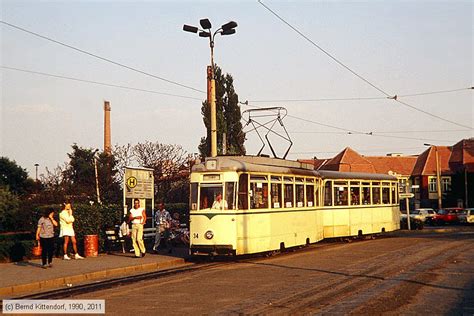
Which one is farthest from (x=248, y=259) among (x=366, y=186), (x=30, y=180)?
(x=30, y=180)

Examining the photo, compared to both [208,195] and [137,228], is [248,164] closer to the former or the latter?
[208,195]

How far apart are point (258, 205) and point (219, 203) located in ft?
4.56

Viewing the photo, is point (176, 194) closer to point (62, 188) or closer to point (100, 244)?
point (62, 188)

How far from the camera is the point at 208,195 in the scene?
21141mm

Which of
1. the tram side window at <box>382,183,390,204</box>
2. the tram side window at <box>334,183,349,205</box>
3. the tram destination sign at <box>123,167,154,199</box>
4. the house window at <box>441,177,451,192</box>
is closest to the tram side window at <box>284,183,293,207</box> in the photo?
the tram side window at <box>334,183,349,205</box>

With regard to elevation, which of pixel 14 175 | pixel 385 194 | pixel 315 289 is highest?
pixel 14 175

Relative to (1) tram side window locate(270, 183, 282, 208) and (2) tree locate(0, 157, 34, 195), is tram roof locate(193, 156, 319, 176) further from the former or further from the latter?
(2) tree locate(0, 157, 34, 195)

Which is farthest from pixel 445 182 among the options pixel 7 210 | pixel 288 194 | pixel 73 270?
pixel 73 270

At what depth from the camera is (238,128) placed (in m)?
51.3

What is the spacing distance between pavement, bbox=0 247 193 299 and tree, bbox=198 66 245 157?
25.8 meters

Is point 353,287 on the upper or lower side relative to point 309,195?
lower

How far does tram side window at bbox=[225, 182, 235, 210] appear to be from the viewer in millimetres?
20766

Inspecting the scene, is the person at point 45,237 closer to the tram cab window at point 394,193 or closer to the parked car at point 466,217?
the tram cab window at point 394,193

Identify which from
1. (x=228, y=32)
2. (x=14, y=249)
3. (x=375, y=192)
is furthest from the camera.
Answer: (x=375, y=192)
